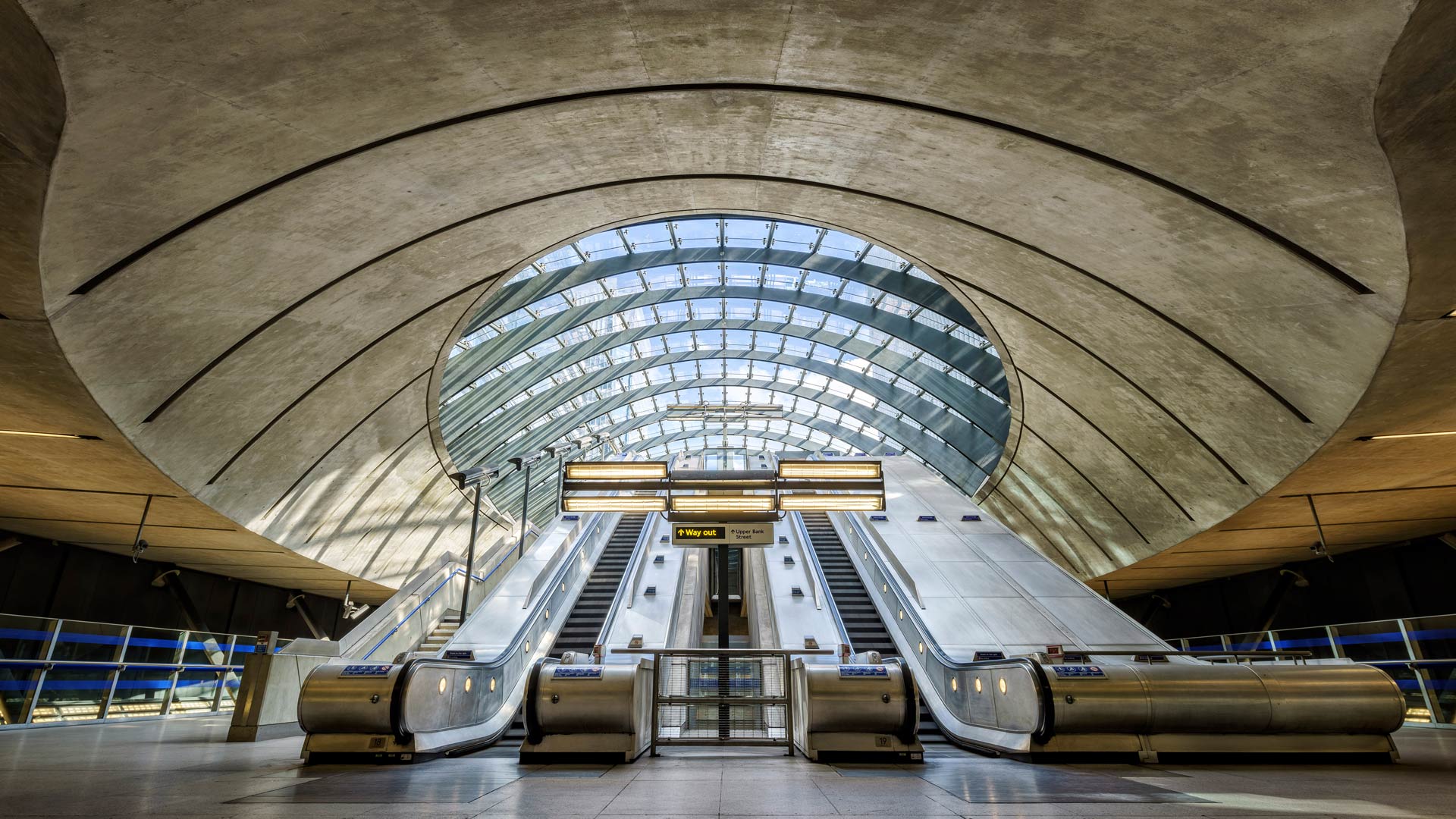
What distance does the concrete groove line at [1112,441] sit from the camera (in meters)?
16.5

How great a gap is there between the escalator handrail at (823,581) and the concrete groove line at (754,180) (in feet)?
22.7

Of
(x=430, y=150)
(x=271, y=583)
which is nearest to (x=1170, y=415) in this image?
(x=430, y=150)

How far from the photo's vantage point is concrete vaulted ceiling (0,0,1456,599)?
6.31 meters

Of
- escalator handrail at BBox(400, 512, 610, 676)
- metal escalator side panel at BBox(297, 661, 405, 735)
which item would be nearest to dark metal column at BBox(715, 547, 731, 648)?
escalator handrail at BBox(400, 512, 610, 676)

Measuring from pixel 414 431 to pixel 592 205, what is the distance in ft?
33.2

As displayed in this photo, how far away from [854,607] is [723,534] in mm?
6095

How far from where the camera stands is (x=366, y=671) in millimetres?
7883

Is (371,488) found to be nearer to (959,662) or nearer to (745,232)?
(745,232)

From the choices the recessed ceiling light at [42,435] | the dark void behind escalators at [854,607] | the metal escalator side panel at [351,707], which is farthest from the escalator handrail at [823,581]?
the recessed ceiling light at [42,435]

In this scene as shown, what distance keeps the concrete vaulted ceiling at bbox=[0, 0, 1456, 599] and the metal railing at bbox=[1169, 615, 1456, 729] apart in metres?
2.48

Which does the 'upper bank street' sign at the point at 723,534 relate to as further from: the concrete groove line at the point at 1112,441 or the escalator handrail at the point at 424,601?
the concrete groove line at the point at 1112,441

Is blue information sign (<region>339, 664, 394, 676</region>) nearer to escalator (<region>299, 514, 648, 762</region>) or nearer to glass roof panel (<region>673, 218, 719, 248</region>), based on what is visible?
escalator (<region>299, 514, 648, 762</region>)

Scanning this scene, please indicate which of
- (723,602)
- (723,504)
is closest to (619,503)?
(723,504)

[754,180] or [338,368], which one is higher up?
[754,180]
